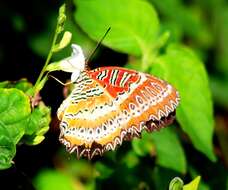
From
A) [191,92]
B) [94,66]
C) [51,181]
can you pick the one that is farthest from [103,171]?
[94,66]

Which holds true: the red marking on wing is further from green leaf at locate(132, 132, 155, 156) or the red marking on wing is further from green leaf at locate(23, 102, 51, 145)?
green leaf at locate(132, 132, 155, 156)

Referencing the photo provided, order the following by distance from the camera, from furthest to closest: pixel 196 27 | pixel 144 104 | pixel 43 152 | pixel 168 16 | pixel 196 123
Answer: pixel 196 27
pixel 168 16
pixel 43 152
pixel 196 123
pixel 144 104

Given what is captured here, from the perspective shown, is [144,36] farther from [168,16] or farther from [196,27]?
[196,27]

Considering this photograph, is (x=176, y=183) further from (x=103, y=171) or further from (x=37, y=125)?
(x=103, y=171)

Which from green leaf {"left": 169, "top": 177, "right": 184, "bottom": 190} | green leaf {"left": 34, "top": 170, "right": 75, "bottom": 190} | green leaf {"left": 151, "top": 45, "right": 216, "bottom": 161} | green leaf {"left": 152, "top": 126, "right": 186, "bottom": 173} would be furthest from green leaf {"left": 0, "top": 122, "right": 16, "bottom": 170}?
green leaf {"left": 34, "top": 170, "right": 75, "bottom": 190}

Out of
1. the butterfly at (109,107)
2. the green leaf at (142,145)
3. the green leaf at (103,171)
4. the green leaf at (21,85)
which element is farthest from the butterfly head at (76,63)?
the green leaf at (103,171)

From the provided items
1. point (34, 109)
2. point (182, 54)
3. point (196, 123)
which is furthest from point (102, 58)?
point (34, 109)
